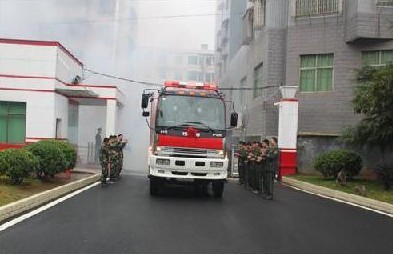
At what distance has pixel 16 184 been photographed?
14688 millimetres

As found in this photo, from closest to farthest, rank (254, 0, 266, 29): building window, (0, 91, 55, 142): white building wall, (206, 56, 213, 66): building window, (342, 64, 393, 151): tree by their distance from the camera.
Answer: (342, 64, 393, 151): tree < (0, 91, 55, 142): white building wall < (254, 0, 266, 29): building window < (206, 56, 213, 66): building window

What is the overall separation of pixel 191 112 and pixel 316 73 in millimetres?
14896

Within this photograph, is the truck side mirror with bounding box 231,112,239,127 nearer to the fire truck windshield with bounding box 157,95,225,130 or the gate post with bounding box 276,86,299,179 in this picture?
the fire truck windshield with bounding box 157,95,225,130

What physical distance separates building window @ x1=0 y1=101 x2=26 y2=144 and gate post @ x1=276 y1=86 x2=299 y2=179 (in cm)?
1095

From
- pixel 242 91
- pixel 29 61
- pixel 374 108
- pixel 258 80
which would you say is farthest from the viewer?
pixel 242 91

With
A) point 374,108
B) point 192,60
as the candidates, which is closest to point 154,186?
point 374,108

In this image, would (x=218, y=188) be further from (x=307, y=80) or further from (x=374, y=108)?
(x=307, y=80)

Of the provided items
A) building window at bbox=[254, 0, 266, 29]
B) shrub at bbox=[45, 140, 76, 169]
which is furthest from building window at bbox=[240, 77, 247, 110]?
shrub at bbox=[45, 140, 76, 169]

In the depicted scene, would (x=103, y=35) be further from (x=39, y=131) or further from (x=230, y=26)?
(x=39, y=131)

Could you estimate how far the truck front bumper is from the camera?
563 inches

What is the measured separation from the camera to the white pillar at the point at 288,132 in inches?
971

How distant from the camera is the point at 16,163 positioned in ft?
45.4

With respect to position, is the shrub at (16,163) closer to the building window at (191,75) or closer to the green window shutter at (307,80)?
the green window shutter at (307,80)

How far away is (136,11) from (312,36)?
22371 mm
